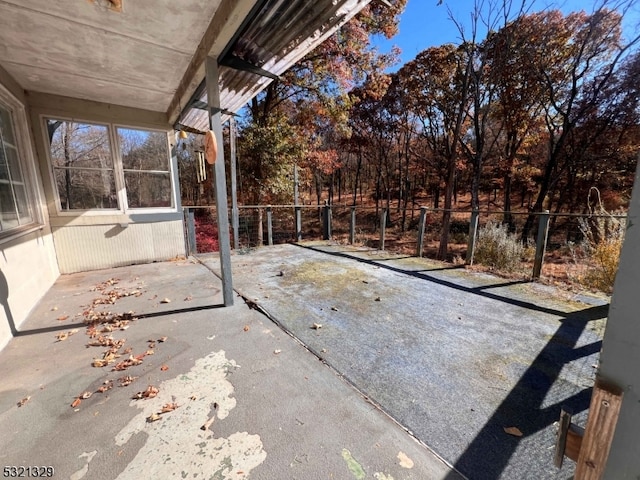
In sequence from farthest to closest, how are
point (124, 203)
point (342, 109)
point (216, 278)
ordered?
point (342, 109) → point (124, 203) → point (216, 278)

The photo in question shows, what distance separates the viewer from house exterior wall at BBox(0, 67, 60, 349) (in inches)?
94.8

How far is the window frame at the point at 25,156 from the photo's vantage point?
10.8 ft

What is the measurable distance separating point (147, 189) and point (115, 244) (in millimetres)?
1094

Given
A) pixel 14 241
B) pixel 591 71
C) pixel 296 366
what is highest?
pixel 591 71

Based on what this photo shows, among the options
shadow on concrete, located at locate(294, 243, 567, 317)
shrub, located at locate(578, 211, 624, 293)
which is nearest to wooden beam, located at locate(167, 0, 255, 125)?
shadow on concrete, located at locate(294, 243, 567, 317)

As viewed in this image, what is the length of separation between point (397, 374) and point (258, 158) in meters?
8.00

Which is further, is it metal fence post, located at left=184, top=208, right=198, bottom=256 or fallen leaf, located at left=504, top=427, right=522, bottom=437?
metal fence post, located at left=184, top=208, right=198, bottom=256

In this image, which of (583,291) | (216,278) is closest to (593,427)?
(583,291)

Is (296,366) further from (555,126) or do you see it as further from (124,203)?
(555,126)

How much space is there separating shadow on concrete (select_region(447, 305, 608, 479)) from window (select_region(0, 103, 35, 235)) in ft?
13.5

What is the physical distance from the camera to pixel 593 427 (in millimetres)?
535

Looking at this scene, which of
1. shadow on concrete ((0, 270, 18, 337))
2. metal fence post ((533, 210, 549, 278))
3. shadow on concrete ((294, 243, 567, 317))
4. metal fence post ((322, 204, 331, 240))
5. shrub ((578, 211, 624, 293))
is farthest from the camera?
metal fence post ((322, 204, 331, 240))

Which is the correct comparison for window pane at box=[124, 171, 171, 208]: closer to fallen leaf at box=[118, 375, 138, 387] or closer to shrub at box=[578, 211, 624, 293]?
fallen leaf at box=[118, 375, 138, 387]

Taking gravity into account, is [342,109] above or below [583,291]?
above
